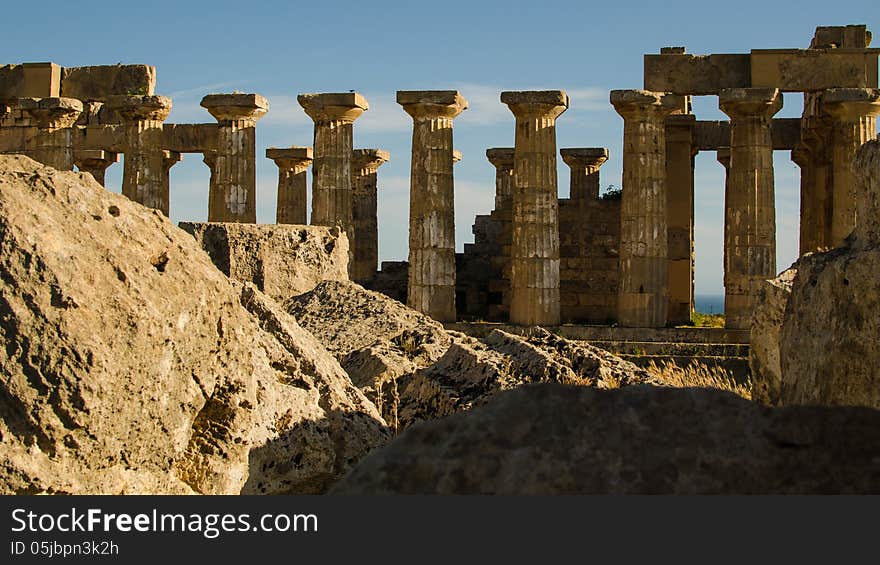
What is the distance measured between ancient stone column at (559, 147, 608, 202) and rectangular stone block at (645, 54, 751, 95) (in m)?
7.09

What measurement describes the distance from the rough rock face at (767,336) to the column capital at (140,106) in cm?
2068

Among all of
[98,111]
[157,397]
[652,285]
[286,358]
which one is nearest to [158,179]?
[98,111]

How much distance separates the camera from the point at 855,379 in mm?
5777

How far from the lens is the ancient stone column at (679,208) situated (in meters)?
28.7

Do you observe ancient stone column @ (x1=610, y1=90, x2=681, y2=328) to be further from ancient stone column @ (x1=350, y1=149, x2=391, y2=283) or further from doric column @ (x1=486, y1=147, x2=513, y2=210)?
ancient stone column @ (x1=350, y1=149, x2=391, y2=283)

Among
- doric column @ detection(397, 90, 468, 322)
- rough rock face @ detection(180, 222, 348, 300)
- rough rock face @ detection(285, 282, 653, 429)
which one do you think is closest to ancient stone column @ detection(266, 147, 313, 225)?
doric column @ detection(397, 90, 468, 322)

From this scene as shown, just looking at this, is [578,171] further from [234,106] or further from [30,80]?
[30,80]

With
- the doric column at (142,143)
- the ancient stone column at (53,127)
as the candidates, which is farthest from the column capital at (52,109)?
the doric column at (142,143)

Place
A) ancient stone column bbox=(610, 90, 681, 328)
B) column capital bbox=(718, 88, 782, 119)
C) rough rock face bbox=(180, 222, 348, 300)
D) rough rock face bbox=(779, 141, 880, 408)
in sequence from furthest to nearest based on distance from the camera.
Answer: ancient stone column bbox=(610, 90, 681, 328), column capital bbox=(718, 88, 782, 119), rough rock face bbox=(180, 222, 348, 300), rough rock face bbox=(779, 141, 880, 408)

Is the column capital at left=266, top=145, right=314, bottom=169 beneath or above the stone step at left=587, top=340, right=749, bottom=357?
above

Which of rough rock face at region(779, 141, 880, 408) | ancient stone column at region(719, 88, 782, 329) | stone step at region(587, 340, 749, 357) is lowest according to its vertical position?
stone step at region(587, 340, 749, 357)

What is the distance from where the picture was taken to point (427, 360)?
1011cm

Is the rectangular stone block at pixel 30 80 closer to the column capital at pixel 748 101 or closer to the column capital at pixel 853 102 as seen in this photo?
the column capital at pixel 748 101

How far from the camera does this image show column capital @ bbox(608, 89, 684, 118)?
939 inches
